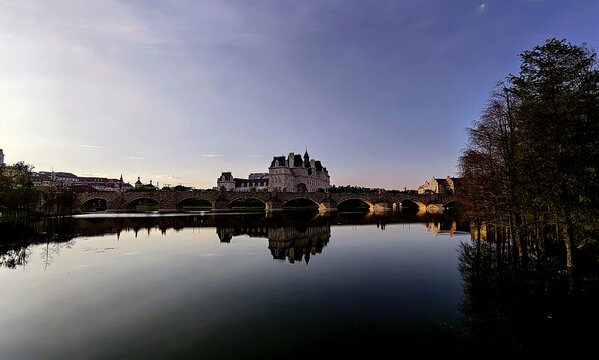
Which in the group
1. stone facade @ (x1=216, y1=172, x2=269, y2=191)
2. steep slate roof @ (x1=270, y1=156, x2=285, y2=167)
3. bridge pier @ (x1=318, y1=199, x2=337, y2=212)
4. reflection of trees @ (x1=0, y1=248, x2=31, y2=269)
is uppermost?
steep slate roof @ (x1=270, y1=156, x2=285, y2=167)

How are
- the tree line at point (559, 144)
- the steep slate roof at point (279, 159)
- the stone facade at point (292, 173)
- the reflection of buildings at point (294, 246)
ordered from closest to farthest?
the tree line at point (559, 144) → the reflection of buildings at point (294, 246) → the stone facade at point (292, 173) → the steep slate roof at point (279, 159)

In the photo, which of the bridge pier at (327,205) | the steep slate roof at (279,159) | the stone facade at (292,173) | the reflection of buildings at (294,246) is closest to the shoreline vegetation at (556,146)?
the reflection of buildings at (294,246)

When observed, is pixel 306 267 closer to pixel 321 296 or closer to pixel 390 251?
pixel 321 296

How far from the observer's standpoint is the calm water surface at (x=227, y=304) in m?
9.00

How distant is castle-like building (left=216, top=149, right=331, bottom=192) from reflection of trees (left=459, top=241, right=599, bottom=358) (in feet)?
398

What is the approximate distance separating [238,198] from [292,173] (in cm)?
6212

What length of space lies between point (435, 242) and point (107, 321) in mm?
29651

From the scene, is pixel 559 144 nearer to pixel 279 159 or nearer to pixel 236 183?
pixel 279 159

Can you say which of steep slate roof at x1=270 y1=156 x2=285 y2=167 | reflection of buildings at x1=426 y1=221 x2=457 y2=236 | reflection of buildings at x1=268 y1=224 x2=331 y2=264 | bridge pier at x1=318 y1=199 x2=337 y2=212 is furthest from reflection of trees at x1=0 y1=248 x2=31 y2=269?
steep slate roof at x1=270 y1=156 x2=285 y2=167

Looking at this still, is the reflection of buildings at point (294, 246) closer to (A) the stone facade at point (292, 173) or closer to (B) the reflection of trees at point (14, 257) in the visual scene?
(B) the reflection of trees at point (14, 257)

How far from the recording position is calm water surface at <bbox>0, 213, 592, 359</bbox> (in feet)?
29.5

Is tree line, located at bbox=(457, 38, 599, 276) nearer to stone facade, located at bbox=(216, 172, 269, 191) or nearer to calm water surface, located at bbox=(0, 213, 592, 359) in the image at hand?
calm water surface, located at bbox=(0, 213, 592, 359)

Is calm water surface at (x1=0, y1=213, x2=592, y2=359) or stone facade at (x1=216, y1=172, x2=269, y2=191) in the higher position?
stone facade at (x1=216, y1=172, x2=269, y2=191)

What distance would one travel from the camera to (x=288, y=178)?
150 metres
